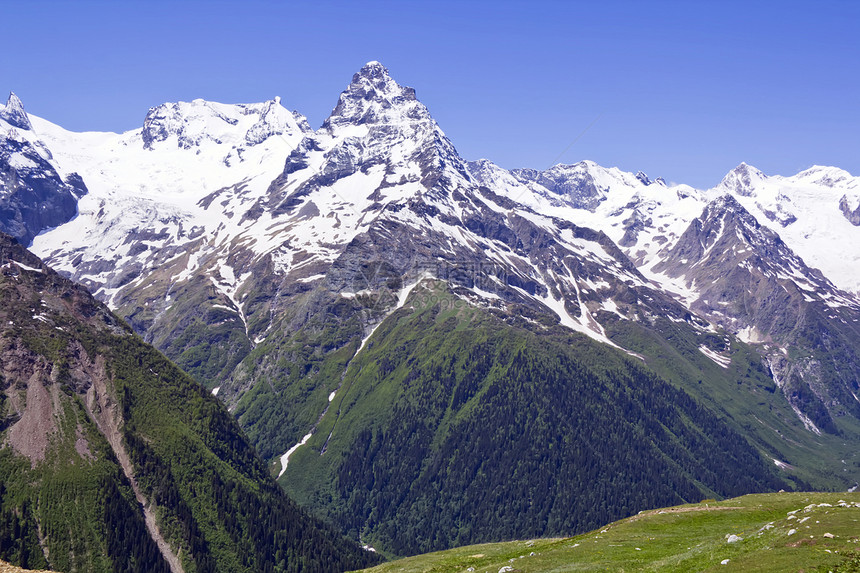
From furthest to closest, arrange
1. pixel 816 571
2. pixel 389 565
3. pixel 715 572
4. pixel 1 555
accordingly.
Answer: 1. pixel 1 555
2. pixel 389 565
3. pixel 715 572
4. pixel 816 571

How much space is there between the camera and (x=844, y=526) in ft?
222

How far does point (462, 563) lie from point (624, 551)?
27.5m

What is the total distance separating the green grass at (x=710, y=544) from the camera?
2386 inches

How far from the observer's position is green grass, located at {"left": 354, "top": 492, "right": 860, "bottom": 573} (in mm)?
60594

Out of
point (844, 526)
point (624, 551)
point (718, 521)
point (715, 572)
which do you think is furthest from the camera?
point (718, 521)

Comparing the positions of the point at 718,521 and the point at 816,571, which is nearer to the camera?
the point at 816,571

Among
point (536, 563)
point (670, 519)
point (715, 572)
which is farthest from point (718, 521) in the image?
point (715, 572)

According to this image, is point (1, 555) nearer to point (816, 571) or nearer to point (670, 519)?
point (670, 519)

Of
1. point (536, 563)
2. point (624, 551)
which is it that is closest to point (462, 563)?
point (536, 563)

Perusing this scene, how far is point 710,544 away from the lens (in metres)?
74.6

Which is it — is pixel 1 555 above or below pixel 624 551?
above

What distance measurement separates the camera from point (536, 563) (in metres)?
84.6

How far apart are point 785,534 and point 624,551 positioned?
2025 cm

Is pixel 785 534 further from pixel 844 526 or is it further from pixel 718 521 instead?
pixel 718 521
